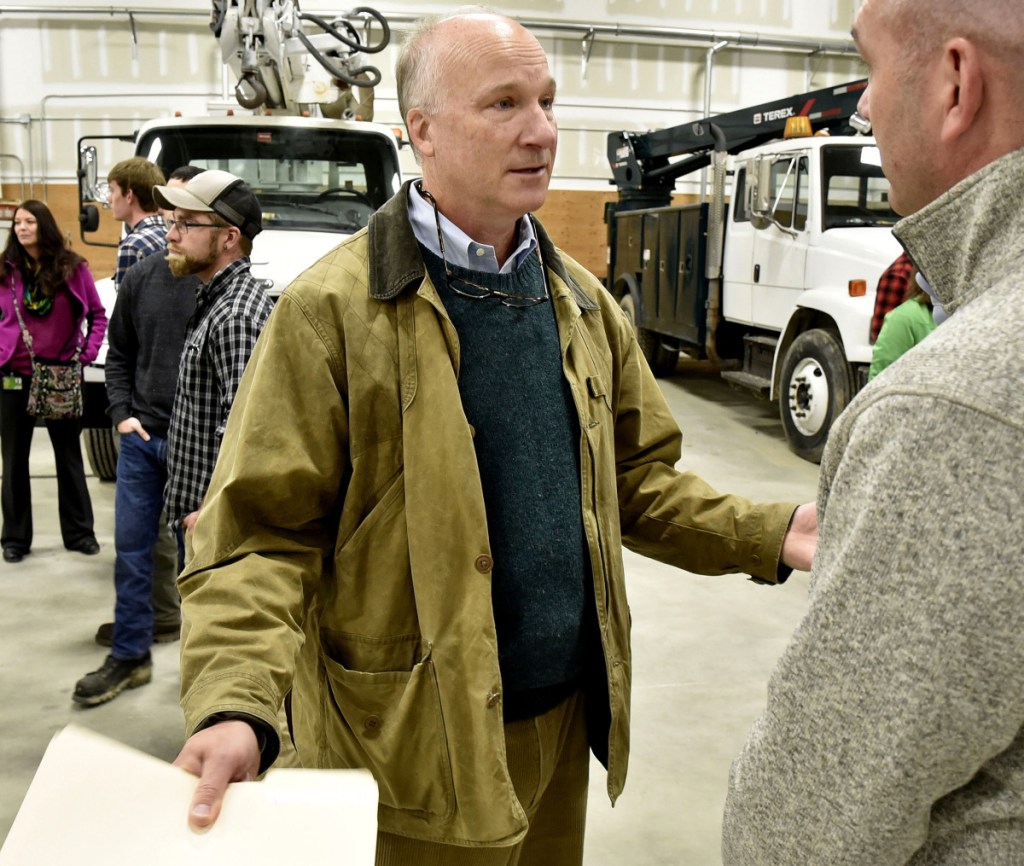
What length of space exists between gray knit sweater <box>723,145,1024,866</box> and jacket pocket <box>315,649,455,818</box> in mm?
717

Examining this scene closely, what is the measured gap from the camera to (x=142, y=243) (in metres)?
4.56

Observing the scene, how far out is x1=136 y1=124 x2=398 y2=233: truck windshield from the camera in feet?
20.7

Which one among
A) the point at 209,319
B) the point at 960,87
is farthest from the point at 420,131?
the point at 209,319

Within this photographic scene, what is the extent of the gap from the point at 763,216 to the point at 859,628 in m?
8.07

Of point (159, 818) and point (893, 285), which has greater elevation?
point (893, 285)

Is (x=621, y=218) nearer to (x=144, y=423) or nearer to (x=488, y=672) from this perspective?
(x=144, y=423)

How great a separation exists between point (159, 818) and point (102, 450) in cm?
586

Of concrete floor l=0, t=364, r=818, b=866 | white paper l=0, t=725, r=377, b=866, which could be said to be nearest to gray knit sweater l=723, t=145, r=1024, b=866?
white paper l=0, t=725, r=377, b=866

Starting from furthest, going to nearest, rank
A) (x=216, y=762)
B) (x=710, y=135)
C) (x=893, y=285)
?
(x=710, y=135) < (x=893, y=285) < (x=216, y=762)

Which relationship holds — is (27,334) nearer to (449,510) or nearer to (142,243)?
(142,243)

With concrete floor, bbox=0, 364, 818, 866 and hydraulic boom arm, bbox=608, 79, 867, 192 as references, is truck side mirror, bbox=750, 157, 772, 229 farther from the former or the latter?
concrete floor, bbox=0, 364, 818, 866

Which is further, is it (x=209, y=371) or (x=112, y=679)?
(x=112, y=679)

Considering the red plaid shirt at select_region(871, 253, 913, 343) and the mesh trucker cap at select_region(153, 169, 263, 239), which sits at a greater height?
the mesh trucker cap at select_region(153, 169, 263, 239)

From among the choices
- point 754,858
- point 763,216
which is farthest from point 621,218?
point 754,858
